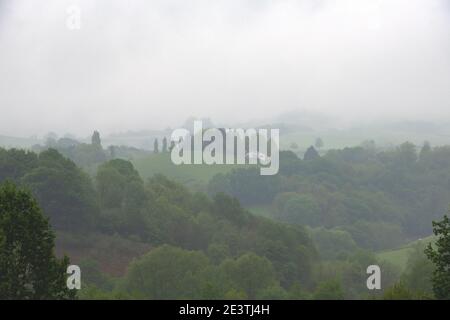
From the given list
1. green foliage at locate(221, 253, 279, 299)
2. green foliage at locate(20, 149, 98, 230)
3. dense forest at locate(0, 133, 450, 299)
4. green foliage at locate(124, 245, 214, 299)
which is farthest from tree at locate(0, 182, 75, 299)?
green foliage at locate(20, 149, 98, 230)

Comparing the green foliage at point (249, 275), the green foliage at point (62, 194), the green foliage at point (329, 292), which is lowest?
the green foliage at point (329, 292)

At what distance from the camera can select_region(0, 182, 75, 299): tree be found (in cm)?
3734

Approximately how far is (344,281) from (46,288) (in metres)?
92.1

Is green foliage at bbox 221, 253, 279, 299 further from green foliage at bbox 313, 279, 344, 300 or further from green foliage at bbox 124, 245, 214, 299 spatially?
green foliage at bbox 313, 279, 344, 300

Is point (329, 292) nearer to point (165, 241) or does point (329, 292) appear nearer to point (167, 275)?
point (167, 275)

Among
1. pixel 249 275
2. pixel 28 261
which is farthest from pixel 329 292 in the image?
pixel 249 275

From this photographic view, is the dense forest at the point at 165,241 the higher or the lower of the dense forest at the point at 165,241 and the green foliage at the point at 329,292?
the higher

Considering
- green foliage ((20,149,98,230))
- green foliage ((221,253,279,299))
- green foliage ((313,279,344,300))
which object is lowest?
green foliage ((313,279,344,300))

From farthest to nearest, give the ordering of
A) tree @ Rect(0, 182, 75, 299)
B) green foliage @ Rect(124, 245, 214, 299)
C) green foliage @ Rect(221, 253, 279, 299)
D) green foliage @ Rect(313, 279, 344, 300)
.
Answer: green foliage @ Rect(221, 253, 279, 299), green foliage @ Rect(124, 245, 214, 299), green foliage @ Rect(313, 279, 344, 300), tree @ Rect(0, 182, 75, 299)

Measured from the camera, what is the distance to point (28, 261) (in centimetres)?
3772

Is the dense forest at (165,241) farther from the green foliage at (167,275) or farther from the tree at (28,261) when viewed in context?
the tree at (28,261)

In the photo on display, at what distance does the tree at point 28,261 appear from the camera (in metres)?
37.3

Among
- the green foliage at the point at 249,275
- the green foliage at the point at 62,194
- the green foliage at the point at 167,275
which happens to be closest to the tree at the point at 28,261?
the green foliage at the point at 167,275
